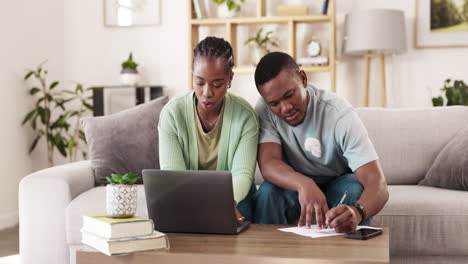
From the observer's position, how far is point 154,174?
1702mm

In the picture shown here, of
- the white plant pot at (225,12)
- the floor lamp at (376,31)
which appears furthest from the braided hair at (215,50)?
the white plant pot at (225,12)

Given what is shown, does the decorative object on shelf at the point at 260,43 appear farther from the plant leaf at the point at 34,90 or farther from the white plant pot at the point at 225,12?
the plant leaf at the point at 34,90

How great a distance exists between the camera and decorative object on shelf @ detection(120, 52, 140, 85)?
15.2 ft

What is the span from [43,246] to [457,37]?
11.1ft

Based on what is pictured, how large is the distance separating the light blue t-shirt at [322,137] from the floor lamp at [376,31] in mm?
2128

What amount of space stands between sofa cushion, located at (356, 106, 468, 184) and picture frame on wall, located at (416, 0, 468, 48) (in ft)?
5.71

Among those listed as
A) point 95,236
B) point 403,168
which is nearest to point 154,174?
point 95,236

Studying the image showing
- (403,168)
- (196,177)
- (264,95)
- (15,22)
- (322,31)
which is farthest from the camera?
(322,31)

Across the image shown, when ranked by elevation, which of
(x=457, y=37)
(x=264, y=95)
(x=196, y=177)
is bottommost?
(x=196, y=177)

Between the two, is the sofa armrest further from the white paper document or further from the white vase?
the white vase

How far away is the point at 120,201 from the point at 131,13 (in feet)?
11.5

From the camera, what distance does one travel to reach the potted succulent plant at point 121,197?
1.62 meters

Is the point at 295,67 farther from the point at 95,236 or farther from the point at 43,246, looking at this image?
the point at 43,246

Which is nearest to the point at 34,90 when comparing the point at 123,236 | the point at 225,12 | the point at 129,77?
the point at 129,77
